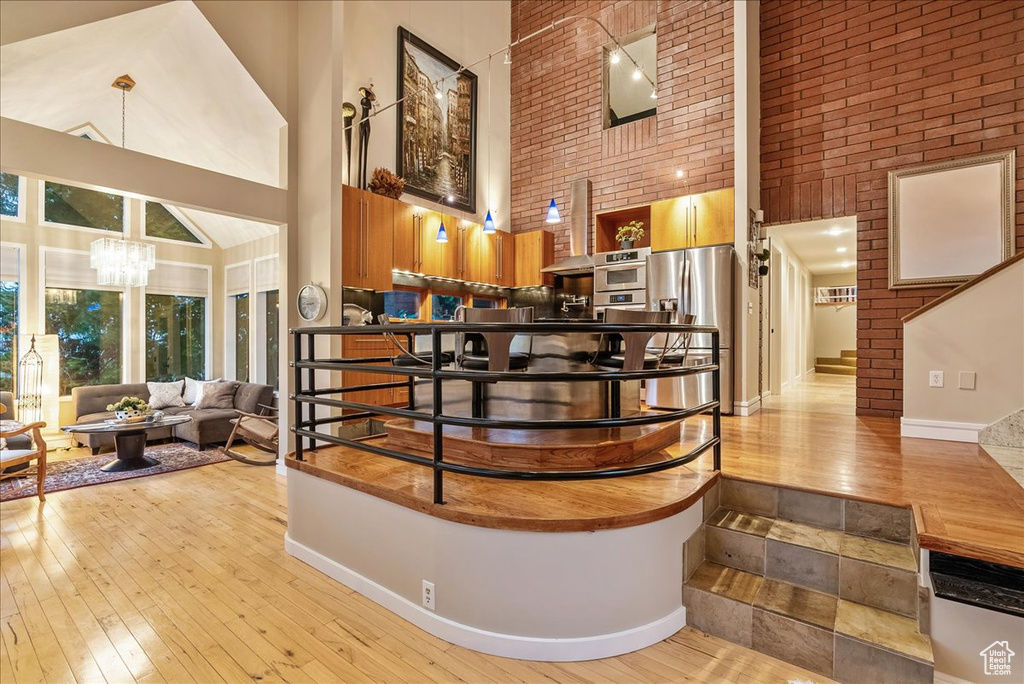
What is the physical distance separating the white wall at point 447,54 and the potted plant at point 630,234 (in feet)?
6.73

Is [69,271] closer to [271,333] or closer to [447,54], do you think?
[271,333]

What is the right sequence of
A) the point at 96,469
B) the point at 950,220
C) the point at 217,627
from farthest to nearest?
the point at 96,469, the point at 950,220, the point at 217,627

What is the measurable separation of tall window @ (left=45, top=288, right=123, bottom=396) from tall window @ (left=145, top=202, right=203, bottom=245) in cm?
106

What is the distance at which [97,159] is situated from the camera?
11.3ft

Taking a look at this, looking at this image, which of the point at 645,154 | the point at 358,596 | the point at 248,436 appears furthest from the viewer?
the point at 645,154

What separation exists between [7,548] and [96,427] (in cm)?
209

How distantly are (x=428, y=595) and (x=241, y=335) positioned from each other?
6820 mm

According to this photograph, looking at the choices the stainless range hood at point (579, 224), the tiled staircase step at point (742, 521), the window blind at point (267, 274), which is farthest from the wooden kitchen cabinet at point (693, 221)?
the window blind at point (267, 274)

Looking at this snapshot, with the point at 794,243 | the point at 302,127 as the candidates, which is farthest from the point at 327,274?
the point at 794,243

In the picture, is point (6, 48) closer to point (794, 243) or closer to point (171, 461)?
point (171, 461)

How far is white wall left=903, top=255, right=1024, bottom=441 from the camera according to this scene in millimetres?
3311

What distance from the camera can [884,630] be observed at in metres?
1.73

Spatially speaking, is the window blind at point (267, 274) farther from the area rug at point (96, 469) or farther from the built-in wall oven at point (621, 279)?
the built-in wall oven at point (621, 279)

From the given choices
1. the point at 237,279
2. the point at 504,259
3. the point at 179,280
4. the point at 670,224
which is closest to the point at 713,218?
the point at 670,224
